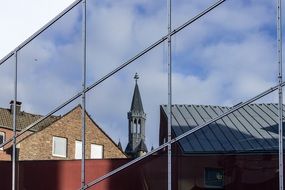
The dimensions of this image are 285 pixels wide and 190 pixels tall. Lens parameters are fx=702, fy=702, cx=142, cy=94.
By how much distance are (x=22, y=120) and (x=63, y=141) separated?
3.91 ft

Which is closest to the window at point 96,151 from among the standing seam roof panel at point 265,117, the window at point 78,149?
the window at point 78,149

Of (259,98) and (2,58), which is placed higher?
(2,58)

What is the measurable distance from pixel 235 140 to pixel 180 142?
80 cm

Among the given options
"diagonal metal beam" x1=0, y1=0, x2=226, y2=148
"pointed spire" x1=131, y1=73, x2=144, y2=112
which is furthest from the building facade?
"diagonal metal beam" x1=0, y1=0, x2=226, y2=148

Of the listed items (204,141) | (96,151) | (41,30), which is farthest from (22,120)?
(204,141)

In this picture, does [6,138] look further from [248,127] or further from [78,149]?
[248,127]

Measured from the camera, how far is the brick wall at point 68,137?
1063 cm

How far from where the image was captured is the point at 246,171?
8.95 meters

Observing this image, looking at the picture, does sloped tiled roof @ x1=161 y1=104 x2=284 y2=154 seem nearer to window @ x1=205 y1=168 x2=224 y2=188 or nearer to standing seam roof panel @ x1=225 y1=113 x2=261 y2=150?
standing seam roof panel @ x1=225 y1=113 x2=261 y2=150

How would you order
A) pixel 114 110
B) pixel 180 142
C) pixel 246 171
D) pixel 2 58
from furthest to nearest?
pixel 2 58, pixel 114 110, pixel 180 142, pixel 246 171

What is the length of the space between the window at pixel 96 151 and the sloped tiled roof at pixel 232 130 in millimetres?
1373

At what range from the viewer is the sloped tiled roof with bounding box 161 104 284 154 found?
912cm

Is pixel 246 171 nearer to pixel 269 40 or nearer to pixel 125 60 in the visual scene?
pixel 269 40

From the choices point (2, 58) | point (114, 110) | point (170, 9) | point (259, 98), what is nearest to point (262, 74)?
point (259, 98)
